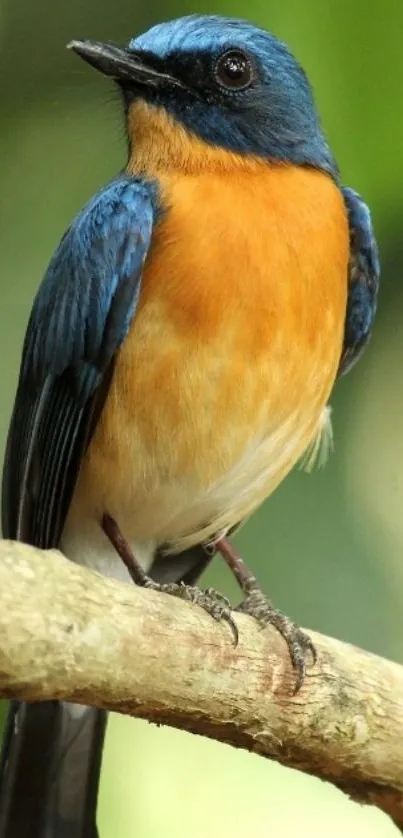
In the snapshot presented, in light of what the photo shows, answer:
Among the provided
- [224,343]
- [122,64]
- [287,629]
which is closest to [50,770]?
[287,629]

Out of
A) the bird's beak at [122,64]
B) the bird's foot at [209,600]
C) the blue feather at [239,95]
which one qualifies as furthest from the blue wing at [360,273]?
the bird's foot at [209,600]

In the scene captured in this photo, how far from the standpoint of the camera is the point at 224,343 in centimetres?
254

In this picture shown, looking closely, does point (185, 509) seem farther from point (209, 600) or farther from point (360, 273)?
point (360, 273)

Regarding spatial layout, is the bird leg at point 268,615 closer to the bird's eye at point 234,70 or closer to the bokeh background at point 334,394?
the bokeh background at point 334,394

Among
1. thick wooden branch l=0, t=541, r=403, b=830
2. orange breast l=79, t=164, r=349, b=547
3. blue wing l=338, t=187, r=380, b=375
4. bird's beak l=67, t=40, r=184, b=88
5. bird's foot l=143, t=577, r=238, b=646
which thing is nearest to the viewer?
thick wooden branch l=0, t=541, r=403, b=830

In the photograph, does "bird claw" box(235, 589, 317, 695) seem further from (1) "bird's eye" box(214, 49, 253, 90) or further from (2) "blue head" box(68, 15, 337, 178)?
(1) "bird's eye" box(214, 49, 253, 90)

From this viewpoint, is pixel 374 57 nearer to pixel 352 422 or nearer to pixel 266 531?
pixel 352 422

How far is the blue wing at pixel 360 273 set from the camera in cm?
291

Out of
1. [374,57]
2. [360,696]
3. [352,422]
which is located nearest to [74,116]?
[374,57]

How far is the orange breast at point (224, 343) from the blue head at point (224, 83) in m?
0.08

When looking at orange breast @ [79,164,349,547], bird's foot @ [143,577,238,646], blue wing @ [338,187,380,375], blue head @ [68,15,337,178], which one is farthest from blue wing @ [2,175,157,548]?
blue wing @ [338,187,380,375]

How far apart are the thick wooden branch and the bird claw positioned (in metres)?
0.02

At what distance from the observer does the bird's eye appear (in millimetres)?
2758

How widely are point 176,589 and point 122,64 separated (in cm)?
97
